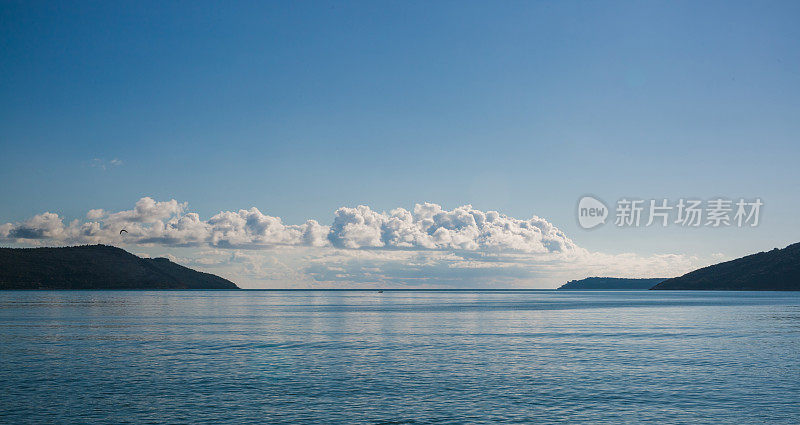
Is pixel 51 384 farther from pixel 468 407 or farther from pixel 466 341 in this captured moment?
pixel 466 341

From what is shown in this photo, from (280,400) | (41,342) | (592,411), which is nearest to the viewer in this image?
(592,411)

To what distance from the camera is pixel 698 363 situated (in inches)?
1971

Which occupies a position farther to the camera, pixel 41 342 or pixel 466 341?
pixel 466 341

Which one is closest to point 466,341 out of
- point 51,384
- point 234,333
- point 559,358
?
point 559,358

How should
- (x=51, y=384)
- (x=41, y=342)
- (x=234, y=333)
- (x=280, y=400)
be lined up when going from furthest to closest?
(x=234, y=333), (x=41, y=342), (x=51, y=384), (x=280, y=400)

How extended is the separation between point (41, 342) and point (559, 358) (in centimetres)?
5345

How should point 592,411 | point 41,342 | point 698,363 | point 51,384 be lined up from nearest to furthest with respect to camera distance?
1. point 592,411
2. point 51,384
3. point 698,363
4. point 41,342

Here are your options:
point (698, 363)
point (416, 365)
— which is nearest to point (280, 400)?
point (416, 365)

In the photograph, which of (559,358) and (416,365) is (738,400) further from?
(416,365)

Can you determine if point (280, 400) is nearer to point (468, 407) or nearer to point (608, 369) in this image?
point (468, 407)

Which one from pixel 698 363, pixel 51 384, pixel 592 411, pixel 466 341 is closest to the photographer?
pixel 592 411

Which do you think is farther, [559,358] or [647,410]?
[559,358]

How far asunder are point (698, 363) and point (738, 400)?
51.7 feet

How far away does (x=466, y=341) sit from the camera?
228 ft
